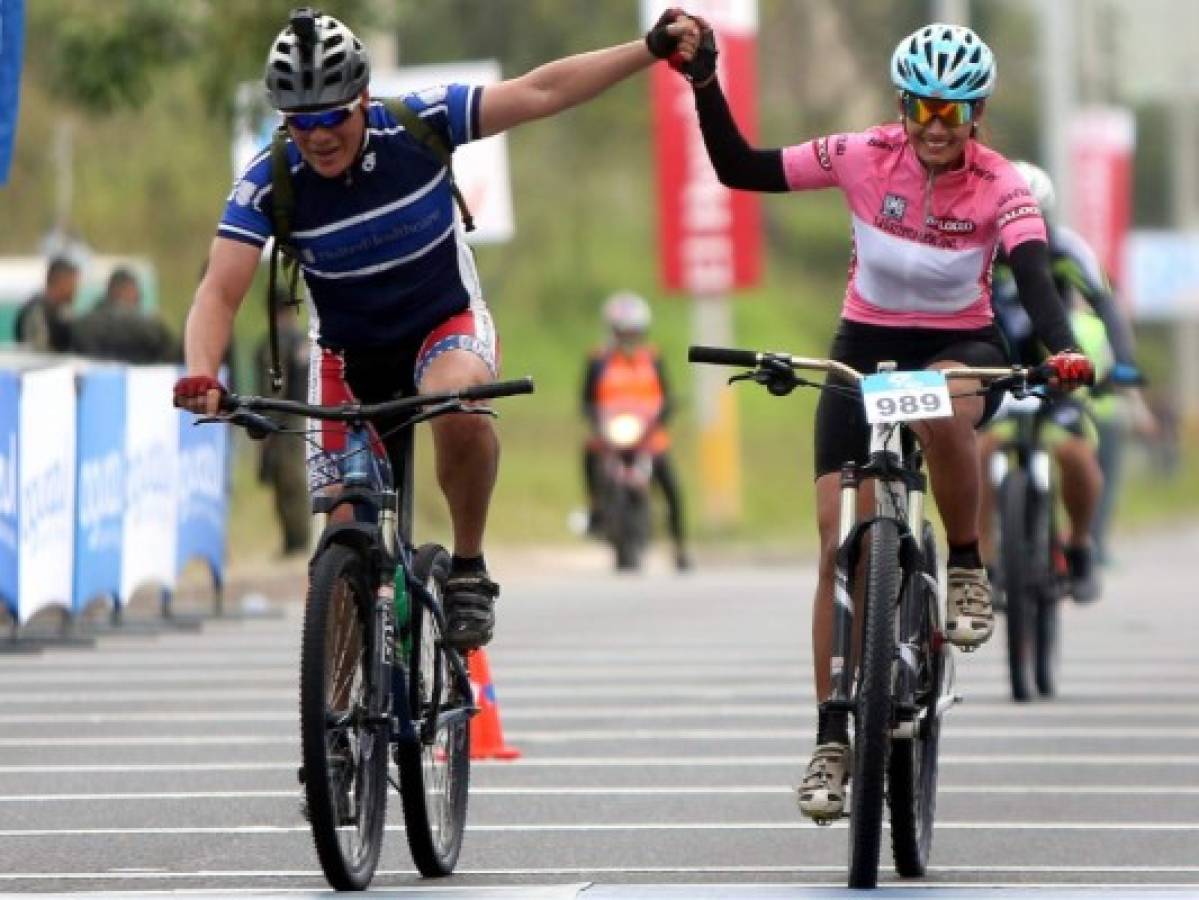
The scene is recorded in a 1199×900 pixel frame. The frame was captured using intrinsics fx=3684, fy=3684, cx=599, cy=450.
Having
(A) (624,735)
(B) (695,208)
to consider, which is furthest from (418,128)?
(B) (695,208)

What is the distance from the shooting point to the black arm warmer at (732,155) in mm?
→ 9992

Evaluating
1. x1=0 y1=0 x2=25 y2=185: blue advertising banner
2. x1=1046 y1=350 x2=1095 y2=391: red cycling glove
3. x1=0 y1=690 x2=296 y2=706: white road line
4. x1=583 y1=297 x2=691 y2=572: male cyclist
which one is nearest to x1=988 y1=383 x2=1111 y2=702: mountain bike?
x1=0 y1=690 x2=296 y2=706: white road line

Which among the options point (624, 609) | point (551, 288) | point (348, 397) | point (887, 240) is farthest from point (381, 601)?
point (551, 288)

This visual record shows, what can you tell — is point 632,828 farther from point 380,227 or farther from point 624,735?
point 624,735

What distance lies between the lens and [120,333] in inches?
936

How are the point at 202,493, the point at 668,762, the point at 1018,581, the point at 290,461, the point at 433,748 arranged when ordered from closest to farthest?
the point at 433,748, the point at 668,762, the point at 1018,581, the point at 202,493, the point at 290,461

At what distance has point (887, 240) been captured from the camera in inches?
393

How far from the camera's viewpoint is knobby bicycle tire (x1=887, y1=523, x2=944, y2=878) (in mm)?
9398

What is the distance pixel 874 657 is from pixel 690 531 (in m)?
27.5

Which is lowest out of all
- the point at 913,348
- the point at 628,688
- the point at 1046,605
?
the point at 628,688

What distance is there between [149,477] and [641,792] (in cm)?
726

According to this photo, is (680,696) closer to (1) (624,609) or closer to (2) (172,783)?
(2) (172,783)

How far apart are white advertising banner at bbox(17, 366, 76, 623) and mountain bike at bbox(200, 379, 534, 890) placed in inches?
277

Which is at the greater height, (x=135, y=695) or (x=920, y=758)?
(x=135, y=695)
